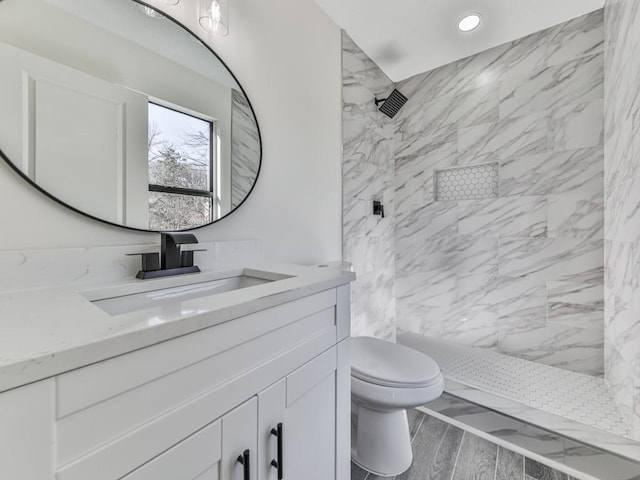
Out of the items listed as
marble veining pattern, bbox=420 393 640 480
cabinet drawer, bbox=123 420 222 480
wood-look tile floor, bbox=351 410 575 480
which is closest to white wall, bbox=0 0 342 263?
cabinet drawer, bbox=123 420 222 480

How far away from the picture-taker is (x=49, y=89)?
2.68 feet

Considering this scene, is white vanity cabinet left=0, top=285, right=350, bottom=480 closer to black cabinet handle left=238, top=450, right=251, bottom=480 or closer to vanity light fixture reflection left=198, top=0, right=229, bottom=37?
black cabinet handle left=238, top=450, right=251, bottom=480

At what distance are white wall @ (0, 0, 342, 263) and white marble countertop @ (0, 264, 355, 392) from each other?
0.76 ft

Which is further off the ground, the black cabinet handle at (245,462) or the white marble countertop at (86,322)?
the white marble countertop at (86,322)

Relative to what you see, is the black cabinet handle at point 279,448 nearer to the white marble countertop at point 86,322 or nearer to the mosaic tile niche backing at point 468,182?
the white marble countertop at point 86,322

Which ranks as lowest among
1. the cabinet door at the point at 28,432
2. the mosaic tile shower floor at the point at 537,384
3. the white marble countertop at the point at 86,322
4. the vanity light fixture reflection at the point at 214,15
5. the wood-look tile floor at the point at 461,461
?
the wood-look tile floor at the point at 461,461

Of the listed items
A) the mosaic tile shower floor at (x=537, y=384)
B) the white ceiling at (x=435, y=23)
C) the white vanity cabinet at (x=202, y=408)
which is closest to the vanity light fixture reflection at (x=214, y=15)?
the white ceiling at (x=435, y=23)

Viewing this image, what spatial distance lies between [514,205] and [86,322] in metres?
2.56

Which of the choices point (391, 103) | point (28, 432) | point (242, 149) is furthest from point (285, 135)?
point (28, 432)

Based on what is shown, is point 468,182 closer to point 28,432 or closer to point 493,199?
point 493,199

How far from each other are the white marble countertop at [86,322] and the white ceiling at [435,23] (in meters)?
1.87

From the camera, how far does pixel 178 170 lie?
110 cm

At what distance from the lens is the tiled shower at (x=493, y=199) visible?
77.4 inches

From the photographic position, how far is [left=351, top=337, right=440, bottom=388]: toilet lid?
1.22 meters
